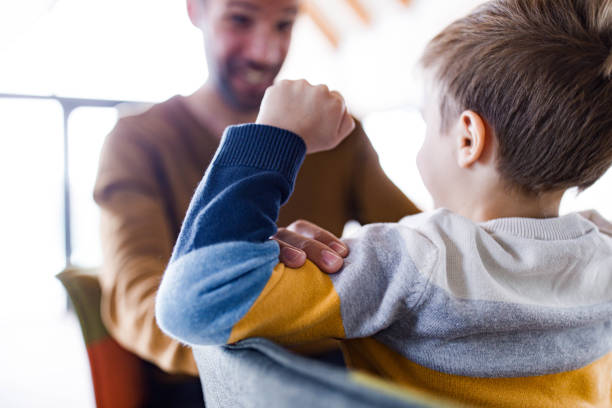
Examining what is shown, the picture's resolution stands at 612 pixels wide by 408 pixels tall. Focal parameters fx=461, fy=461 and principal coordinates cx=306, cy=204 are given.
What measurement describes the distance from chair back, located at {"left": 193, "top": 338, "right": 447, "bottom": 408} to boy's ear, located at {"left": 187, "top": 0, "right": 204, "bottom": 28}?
1.52ft

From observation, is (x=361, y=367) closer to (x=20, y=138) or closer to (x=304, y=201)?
(x=304, y=201)

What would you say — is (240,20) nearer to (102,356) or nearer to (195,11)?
(195,11)

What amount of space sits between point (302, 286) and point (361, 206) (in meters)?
0.47

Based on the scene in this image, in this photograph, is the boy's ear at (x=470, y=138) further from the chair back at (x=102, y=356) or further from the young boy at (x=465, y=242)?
the chair back at (x=102, y=356)

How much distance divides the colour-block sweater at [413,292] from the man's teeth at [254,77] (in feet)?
1.02

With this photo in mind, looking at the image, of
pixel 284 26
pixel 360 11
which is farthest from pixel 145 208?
pixel 360 11

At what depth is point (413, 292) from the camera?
376 millimetres

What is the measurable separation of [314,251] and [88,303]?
344 mm

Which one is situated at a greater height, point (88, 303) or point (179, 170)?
point (179, 170)

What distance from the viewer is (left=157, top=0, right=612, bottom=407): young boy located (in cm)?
36

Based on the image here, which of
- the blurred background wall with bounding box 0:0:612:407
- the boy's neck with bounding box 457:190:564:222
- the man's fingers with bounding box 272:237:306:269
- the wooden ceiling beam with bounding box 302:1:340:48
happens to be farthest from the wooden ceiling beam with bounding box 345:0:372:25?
the man's fingers with bounding box 272:237:306:269

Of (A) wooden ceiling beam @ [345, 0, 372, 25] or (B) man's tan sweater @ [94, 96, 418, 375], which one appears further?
(A) wooden ceiling beam @ [345, 0, 372, 25]

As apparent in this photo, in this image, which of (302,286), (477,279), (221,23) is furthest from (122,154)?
(477,279)

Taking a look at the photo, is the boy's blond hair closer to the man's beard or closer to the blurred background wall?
the blurred background wall
